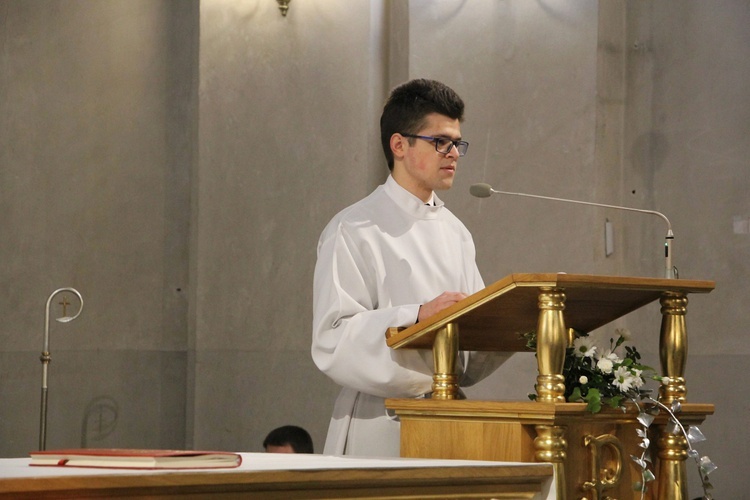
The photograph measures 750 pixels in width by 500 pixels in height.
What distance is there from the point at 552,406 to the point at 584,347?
33cm

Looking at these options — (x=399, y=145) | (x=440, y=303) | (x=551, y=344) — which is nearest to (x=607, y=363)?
(x=551, y=344)

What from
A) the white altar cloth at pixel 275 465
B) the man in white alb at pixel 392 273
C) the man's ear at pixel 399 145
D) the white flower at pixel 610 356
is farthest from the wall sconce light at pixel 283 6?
the white altar cloth at pixel 275 465

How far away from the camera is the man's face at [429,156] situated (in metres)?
3.50

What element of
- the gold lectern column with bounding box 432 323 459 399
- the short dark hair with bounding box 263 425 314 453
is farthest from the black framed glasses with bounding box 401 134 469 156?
the short dark hair with bounding box 263 425 314 453

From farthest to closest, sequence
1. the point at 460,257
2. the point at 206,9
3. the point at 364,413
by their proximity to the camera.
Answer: the point at 206,9 < the point at 460,257 < the point at 364,413

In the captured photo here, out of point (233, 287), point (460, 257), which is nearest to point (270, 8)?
point (233, 287)

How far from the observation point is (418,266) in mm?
3496

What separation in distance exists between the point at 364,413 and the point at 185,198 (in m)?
3.99

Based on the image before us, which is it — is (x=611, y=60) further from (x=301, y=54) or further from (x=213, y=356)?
(x=213, y=356)

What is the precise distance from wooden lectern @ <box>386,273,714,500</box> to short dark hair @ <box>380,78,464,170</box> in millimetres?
787

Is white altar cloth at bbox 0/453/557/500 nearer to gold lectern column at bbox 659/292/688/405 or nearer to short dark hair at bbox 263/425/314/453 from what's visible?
gold lectern column at bbox 659/292/688/405

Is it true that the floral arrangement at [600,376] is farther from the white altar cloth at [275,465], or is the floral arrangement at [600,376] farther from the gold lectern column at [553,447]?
the white altar cloth at [275,465]

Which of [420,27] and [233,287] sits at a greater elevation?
[420,27]

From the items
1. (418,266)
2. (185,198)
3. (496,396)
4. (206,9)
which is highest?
(206,9)
